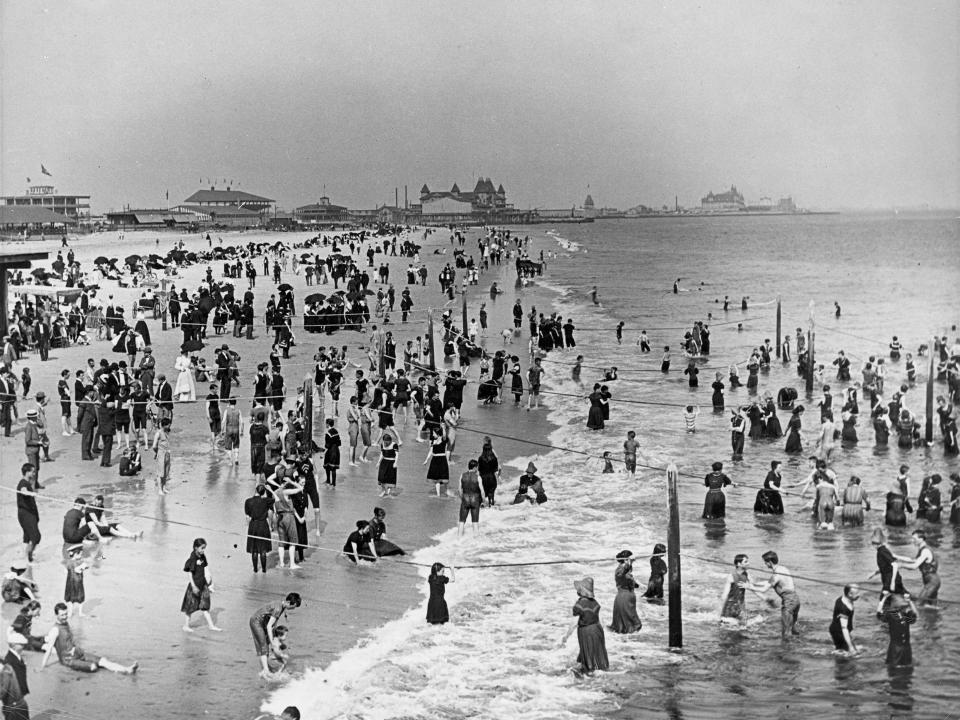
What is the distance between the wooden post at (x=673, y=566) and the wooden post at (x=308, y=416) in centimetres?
870

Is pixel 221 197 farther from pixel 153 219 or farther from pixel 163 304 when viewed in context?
pixel 163 304

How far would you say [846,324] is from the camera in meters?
55.9

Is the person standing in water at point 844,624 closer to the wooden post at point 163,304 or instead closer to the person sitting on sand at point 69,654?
the person sitting on sand at point 69,654

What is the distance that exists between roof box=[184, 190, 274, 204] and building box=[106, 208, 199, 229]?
6.24m

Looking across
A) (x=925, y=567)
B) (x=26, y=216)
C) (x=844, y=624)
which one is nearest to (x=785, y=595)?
(x=844, y=624)

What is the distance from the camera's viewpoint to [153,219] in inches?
5837

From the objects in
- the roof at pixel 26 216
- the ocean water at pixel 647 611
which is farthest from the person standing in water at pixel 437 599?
the roof at pixel 26 216

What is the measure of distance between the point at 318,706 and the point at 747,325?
47.4 meters

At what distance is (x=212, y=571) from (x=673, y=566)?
6.65 meters

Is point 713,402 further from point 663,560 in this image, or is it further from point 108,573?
point 108,573

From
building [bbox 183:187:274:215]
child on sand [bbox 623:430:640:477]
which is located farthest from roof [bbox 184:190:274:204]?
child on sand [bbox 623:430:640:477]

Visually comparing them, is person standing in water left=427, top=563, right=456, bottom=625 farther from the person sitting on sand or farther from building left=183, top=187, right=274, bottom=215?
building left=183, top=187, right=274, bottom=215

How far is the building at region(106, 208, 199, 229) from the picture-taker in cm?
12631

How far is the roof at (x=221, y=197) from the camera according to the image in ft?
504
